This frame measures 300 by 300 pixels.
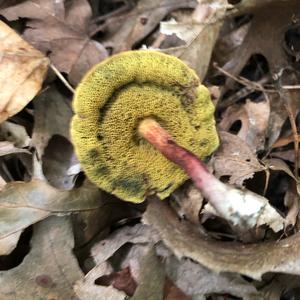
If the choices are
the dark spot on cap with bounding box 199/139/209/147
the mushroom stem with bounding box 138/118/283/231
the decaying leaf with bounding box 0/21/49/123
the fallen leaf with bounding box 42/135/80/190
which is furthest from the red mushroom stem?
the decaying leaf with bounding box 0/21/49/123

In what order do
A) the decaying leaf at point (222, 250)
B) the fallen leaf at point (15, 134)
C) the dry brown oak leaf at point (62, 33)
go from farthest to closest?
1. the dry brown oak leaf at point (62, 33)
2. the fallen leaf at point (15, 134)
3. the decaying leaf at point (222, 250)

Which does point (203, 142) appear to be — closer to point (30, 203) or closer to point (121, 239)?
point (121, 239)

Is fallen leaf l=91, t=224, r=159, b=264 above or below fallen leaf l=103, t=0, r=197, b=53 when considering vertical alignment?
below

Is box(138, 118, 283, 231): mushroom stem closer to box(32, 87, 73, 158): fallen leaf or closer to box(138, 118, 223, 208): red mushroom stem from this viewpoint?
box(138, 118, 223, 208): red mushroom stem

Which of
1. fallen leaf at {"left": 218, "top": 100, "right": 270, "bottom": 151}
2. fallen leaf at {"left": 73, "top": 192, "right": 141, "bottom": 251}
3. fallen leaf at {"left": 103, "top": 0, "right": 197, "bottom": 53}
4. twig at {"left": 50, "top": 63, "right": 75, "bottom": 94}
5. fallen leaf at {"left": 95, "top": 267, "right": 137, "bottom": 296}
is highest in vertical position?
fallen leaf at {"left": 103, "top": 0, "right": 197, "bottom": 53}

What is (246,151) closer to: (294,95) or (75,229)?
(294,95)

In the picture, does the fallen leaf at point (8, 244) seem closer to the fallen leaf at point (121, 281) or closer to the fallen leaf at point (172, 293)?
the fallen leaf at point (121, 281)

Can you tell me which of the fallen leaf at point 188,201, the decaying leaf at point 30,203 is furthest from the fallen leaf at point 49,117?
the fallen leaf at point 188,201

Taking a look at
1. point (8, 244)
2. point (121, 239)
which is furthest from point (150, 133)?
point (8, 244)
